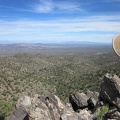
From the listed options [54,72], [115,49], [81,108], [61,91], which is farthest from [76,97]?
[54,72]

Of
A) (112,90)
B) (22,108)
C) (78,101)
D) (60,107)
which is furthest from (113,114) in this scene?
(78,101)

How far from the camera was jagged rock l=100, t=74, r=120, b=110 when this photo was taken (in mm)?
21984

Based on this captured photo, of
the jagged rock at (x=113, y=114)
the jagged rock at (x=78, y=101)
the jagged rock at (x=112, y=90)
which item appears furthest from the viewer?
the jagged rock at (x=78, y=101)

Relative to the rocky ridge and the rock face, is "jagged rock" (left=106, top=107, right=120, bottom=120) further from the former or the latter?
the rock face

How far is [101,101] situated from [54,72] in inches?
3442

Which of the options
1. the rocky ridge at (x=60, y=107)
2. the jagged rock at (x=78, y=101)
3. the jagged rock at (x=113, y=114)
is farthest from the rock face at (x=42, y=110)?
the jagged rock at (x=78, y=101)

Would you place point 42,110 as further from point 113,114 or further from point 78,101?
point 78,101

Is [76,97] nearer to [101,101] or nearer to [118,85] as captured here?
[101,101]

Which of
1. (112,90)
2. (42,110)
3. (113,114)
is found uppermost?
(112,90)

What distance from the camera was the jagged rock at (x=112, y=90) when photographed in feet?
72.1

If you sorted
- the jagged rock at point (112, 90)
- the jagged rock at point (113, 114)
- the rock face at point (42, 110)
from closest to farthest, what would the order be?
the rock face at point (42, 110) < the jagged rock at point (113, 114) < the jagged rock at point (112, 90)

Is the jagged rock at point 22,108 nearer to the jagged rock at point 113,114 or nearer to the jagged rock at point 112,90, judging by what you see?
the jagged rock at point 113,114

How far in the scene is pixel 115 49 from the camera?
11703 millimetres

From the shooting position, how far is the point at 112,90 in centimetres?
2270
